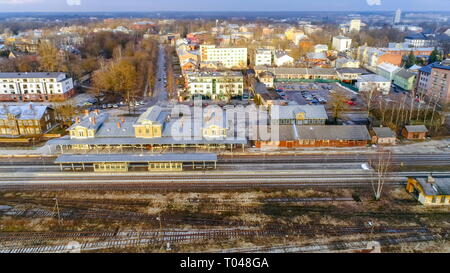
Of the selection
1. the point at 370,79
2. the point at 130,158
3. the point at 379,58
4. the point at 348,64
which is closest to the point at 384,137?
the point at 370,79

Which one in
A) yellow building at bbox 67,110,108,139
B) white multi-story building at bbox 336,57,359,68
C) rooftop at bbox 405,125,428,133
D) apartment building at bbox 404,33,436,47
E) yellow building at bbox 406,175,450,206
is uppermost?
apartment building at bbox 404,33,436,47

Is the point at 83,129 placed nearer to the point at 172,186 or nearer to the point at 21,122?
the point at 21,122

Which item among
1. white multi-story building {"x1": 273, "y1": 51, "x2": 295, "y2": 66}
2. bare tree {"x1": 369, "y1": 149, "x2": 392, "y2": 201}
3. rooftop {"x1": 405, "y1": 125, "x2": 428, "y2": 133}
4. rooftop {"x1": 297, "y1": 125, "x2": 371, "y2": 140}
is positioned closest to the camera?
bare tree {"x1": 369, "y1": 149, "x2": 392, "y2": 201}

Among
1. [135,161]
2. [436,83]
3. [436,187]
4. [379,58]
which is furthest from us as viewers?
[379,58]

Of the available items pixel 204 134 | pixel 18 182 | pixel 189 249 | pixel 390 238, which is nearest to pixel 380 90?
pixel 204 134

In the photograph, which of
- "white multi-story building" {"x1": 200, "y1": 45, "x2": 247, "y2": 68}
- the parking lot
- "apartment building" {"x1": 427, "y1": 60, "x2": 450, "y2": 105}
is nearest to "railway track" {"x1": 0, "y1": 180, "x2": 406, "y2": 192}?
the parking lot

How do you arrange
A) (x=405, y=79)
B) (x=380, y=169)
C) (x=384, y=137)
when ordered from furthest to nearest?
(x=405, y=79) < (x=384, y=137) < (x=380, y=169)

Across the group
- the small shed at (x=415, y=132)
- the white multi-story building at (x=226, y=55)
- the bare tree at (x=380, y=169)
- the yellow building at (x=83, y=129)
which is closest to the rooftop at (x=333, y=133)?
the bare tree at (x=380, y=169)

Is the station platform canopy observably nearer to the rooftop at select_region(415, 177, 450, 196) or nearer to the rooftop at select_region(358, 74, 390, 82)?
the rooftop at select_region(415, 177, 450, 196)
